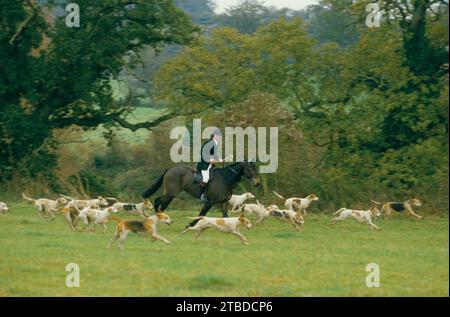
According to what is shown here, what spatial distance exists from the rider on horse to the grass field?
116 cm

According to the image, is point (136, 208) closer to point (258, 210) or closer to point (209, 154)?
point (209, 154)

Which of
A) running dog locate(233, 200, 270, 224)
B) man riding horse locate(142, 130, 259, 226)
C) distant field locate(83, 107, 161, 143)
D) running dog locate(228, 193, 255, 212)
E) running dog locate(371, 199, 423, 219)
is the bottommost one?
distant field locate(83, 107, 161, 143)

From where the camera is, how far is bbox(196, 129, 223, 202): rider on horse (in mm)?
22078

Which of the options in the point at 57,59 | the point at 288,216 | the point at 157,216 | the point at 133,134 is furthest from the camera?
the point at 133,134

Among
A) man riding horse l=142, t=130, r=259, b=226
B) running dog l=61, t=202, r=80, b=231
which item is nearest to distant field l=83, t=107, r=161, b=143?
man riding horse l=142, t=130, r=259, b=226

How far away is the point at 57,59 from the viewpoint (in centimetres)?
3209

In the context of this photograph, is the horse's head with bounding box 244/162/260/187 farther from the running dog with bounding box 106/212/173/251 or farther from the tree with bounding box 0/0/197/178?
the tree with bounding box 0/0/197/178

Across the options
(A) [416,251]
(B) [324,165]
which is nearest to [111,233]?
(A) [416,251]

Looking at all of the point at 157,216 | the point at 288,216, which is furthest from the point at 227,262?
the point at 288,216

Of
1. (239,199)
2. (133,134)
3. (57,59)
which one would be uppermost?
(57,59)

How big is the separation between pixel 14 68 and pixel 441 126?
43.9 feet

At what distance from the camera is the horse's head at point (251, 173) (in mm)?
21938

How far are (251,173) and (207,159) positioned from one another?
3.36 feet

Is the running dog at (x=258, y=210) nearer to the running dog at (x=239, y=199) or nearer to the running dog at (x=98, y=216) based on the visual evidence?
the running dog at (x=239, y=199)
